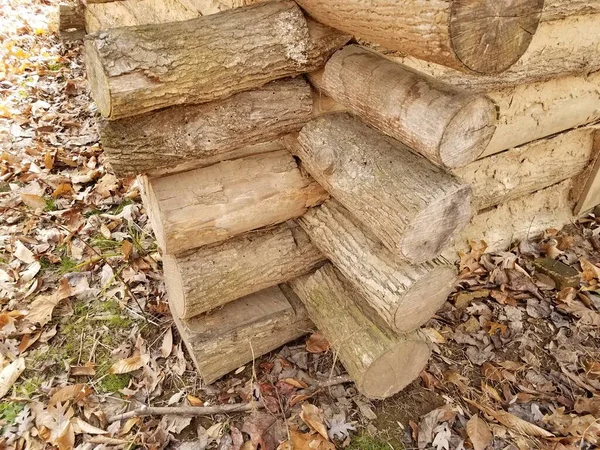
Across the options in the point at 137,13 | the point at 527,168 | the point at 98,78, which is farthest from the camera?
the point at 137,13

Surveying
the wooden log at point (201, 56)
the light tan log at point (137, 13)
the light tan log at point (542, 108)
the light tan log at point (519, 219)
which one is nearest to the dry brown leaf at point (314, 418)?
the light tan log at point (519, 219)

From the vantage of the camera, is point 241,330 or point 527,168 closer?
point 241,330

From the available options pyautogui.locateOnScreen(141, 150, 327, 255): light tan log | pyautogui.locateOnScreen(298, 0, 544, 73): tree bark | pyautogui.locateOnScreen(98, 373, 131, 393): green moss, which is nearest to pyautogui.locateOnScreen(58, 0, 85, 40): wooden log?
pyautogui.locateOnScreen(141, 150, 327, 255): light tan log

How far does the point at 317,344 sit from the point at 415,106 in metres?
1.57

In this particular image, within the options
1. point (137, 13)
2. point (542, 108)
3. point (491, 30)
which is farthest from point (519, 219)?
point (137, 13)

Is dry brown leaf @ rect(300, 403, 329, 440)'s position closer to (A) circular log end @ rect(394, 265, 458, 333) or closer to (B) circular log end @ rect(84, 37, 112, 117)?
(A) circular log end @ rect(394, 265, 458, 333)

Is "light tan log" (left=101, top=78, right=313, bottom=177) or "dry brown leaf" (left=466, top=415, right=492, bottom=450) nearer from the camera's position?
"light tan log" (left=101, top=78, right=313, bottom=177)

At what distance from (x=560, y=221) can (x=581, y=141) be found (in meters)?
0.64

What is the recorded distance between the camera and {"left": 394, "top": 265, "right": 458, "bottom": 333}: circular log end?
2014mm

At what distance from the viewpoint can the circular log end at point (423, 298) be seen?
6.61 feet

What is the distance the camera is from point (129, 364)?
2.69m

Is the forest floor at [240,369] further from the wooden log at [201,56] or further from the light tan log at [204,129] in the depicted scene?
the wooden log at [201,56]

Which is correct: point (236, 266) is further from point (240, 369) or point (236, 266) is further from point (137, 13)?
point (137, 13)

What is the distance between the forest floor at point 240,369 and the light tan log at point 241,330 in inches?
4.5
